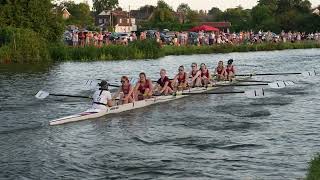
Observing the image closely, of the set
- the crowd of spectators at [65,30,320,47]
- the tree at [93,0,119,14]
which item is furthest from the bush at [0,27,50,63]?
the tree at [93,0,119,14]

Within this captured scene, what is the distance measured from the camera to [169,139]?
1680cm

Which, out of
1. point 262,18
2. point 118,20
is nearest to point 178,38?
point 262,18

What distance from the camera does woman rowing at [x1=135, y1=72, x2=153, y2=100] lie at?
2238 centimetres

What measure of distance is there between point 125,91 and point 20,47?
2877cm

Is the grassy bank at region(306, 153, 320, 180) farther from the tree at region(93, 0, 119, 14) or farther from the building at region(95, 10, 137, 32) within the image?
the tree at region(93, 0, 119, 14)

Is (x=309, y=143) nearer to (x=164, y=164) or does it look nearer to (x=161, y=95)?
(x=164, y=164)

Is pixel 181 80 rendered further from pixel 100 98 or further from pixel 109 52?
pixel 109 52

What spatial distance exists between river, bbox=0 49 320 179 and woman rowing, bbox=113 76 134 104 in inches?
20.1

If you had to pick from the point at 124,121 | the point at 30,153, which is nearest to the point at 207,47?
the point at 124,121

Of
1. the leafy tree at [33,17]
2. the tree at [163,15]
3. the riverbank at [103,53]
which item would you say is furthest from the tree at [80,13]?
the riverbank at [103,53]

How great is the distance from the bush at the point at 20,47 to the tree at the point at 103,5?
372 ft

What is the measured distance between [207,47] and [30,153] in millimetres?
47153

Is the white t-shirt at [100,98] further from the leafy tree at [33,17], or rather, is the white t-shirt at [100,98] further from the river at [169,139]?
the leafy tree at [33,17]

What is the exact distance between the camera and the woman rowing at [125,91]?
21.2 m
